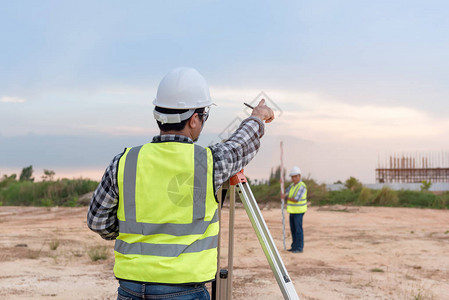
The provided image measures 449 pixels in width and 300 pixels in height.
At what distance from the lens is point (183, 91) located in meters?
2.16

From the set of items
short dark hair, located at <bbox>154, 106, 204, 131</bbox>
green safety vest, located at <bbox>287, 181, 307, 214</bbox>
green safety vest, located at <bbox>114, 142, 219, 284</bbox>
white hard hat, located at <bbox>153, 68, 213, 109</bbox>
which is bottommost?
green safety vest, located at <bbox>287, 181, 307, 214</bbox>

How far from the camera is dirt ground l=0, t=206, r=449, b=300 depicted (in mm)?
6559

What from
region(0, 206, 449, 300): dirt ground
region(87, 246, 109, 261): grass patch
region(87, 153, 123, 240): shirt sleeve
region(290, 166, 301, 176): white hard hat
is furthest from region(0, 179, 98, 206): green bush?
region(87, 153, 123, 240): shirt sleeve

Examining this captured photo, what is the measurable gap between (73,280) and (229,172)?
5.85 metres

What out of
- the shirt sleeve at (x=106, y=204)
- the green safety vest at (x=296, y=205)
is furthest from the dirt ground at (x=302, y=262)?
the shirt sleeve at (x=106, y=204)

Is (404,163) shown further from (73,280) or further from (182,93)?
(182,93)

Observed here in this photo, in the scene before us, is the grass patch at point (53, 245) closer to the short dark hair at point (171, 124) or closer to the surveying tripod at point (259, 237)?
the surveying tripod at point (259, 237)

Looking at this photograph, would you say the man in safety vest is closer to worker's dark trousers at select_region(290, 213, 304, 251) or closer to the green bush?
worker's dark trousers at select_region(290, 213, 304, 251)

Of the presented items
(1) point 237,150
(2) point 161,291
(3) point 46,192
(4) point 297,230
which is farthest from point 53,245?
(3) point 46,192

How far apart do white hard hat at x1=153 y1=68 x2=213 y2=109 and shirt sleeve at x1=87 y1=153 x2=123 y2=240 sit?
0.34 metres

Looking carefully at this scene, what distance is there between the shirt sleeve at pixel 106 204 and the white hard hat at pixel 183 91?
0.34 meters

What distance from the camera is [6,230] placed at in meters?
13.0

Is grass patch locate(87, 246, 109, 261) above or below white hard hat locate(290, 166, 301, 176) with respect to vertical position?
below

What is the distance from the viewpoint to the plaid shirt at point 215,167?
2.04 meters
